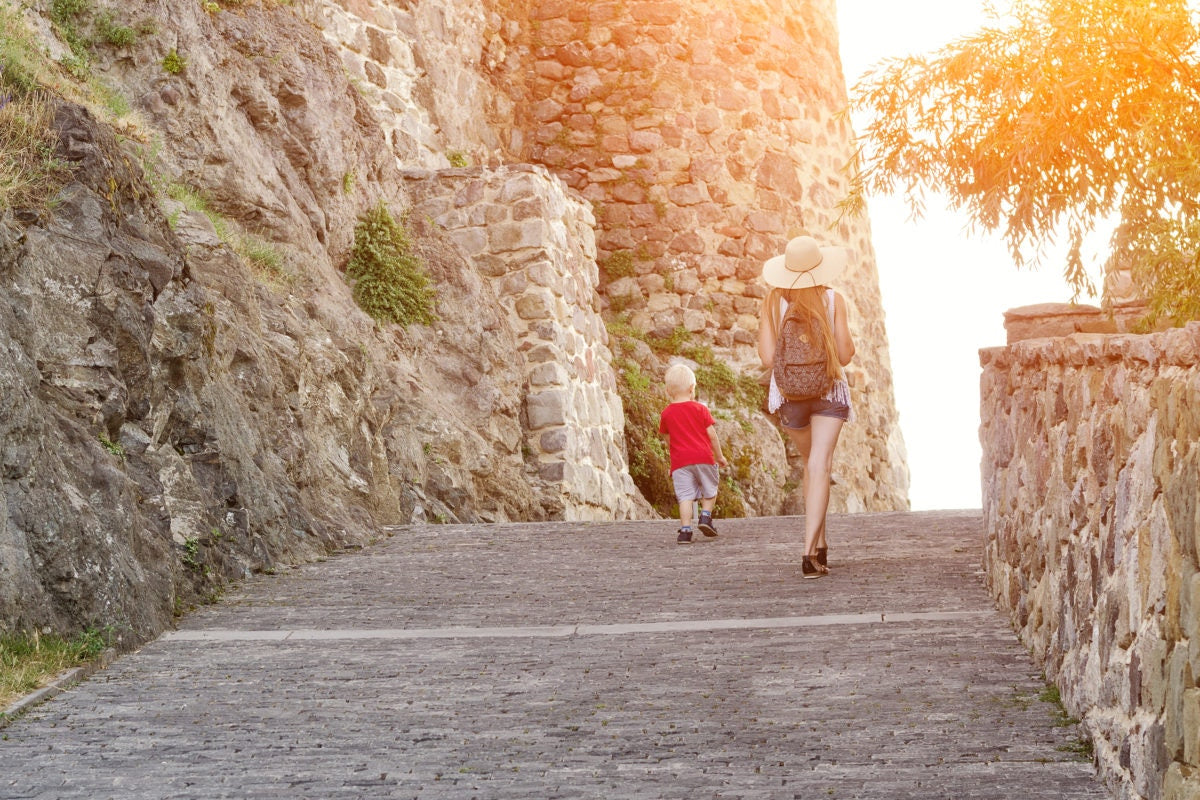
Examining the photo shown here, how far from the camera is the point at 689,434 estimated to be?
32.8 feet

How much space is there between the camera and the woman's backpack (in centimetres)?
776

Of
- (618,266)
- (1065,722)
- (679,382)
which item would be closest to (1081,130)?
(679,382)

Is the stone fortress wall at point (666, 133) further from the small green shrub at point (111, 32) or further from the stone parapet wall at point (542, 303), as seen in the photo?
the small green shrub at point (111, 32)

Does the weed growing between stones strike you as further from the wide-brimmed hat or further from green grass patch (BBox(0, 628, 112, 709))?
green grass patch (BBox(0, 628, 112, 709))

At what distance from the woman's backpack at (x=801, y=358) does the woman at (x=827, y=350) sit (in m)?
0.03

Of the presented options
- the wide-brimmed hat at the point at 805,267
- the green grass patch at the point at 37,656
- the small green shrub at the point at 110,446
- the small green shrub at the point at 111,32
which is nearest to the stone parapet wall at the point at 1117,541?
the wide-brimmed hat at the point at 805,267

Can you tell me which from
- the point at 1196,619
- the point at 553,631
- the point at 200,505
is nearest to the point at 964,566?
the point at 553,631

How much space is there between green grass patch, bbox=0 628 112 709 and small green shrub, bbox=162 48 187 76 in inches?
290

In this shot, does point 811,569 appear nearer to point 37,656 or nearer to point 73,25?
point 37,656

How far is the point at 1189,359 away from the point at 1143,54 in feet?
22.2

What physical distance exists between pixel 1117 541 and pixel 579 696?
2045 millimetres

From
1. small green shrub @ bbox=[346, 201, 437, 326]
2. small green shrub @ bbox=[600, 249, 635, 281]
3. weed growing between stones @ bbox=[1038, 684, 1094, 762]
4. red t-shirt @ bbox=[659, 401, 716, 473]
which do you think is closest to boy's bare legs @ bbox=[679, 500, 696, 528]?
red t-shirt @ bbox=[659, 401, 716, 473]

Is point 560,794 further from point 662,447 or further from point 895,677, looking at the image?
point 662,447

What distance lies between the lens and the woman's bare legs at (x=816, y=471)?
761 cm
